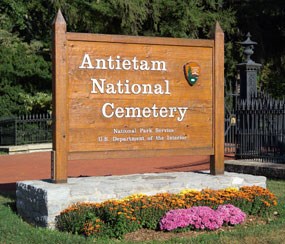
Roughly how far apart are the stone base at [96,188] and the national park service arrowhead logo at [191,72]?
155 cm

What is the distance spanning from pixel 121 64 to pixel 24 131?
1707 cm

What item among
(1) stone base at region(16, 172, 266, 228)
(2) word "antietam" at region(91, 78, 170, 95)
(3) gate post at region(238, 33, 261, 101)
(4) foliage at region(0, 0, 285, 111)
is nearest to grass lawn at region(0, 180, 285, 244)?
(1) stone base at region(16, 172, 266, 228)

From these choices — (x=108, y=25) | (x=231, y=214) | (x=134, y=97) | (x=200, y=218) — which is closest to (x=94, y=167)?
(x=134, y=97)

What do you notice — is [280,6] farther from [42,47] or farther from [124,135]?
[124,135]

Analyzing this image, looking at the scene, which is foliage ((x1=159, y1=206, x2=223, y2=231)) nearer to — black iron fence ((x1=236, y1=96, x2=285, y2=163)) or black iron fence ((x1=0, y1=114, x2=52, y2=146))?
black iron fence ((x1=236, y1=96, x2=285, y2=163))

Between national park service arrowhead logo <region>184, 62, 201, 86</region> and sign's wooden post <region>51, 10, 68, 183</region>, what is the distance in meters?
2.04

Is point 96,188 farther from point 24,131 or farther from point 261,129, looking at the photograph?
point 24,131

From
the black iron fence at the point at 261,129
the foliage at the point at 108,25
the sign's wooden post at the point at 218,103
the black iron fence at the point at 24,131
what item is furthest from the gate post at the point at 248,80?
the foliage at the point at 108,25

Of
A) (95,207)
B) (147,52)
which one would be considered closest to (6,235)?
(95,207)

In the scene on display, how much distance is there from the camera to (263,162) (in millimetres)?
13867

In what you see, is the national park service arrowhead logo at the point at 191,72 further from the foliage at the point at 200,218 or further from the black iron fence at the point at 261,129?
the black iron fence at the point at 261,129

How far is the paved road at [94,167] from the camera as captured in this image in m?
14.8

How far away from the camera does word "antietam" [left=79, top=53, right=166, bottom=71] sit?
857 centimetres

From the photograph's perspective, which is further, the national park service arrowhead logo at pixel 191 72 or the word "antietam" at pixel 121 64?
the national park service arrowhead logo at pixel 191 72
